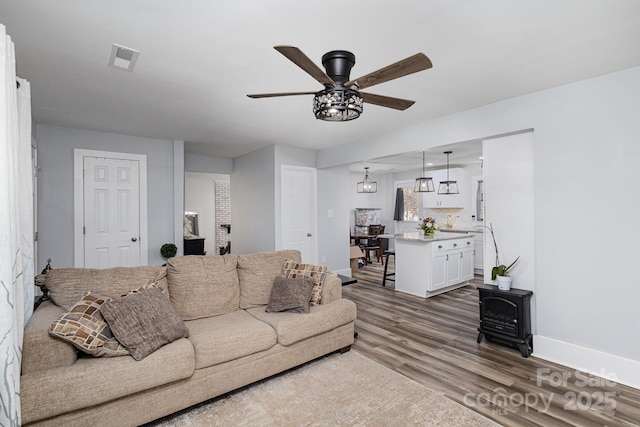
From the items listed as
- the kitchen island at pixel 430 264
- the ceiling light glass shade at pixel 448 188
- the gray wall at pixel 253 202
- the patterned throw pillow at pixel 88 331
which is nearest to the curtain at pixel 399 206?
the ceiling light glass shade at pixel 448 188

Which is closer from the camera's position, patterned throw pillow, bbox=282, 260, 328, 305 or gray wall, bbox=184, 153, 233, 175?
patterned throw pillow, bbox=282, 260, 328, 305

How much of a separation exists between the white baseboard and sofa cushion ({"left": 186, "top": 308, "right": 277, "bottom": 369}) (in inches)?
101

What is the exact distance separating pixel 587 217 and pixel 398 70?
2.33m

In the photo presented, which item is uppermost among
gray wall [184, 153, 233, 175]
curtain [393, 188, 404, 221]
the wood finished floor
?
gray wall [184, 153, 233, 175]

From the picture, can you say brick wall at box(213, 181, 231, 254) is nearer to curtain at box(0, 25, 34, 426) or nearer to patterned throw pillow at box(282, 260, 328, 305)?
patterned throw pillow at box(282, 260, 328, 305)

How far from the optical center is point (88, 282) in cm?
230

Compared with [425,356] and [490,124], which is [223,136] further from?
[425,356]

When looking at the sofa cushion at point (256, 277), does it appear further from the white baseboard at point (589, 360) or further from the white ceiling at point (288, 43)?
the white baseboard at point (589, 360)

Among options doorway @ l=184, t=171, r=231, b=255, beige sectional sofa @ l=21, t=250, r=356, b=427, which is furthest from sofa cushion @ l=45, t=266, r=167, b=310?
doorway @ l=184, t=171, r=231, b=255

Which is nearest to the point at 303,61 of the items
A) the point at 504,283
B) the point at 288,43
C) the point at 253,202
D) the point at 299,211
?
the point at 288,43

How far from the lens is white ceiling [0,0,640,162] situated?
5.99 feet

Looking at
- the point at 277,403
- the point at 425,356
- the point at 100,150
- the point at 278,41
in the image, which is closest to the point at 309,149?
the point at 100,150

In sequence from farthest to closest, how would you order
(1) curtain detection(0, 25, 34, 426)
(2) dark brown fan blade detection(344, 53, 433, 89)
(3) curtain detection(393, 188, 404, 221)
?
(3) curtain detection(393, 188, 404, 221)
(2) dark brown fan blade detection(344, 53, 433, 89)
(1) curtain detection(0, 25, 34, 426)

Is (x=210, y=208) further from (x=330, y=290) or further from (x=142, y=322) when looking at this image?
(x=142, y=322)
